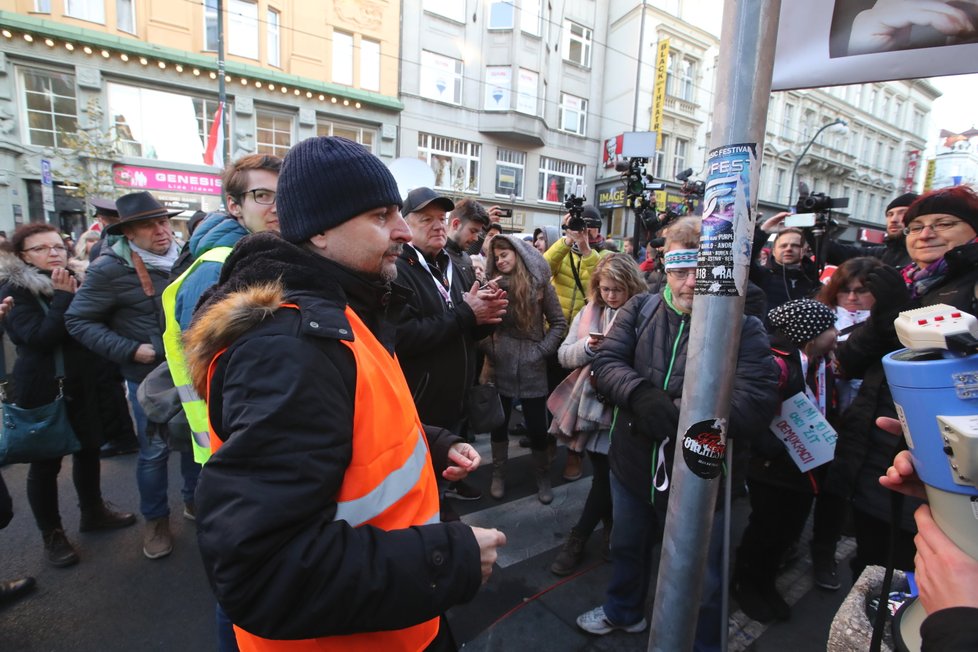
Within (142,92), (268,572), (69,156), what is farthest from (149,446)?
(142,92)

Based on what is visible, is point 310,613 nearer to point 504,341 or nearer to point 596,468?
point 596,468

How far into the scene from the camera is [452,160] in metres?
21.2

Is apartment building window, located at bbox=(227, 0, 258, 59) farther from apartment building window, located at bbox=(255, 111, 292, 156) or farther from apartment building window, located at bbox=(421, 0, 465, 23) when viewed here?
apartment building window, located at bbox=(421, 0, 465, 23)

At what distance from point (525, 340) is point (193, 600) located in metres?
2.71

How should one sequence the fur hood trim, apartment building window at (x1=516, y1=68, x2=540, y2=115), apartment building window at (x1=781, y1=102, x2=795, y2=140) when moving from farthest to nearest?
apartment building window at (x1=781, y1=102, x2=795, y2=140)
apartment building window at (x1=516, y1=68, x2=540, y2=115)
the fur hood trim

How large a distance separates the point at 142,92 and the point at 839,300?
64.2 feet

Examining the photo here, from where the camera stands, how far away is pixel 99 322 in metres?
3.03

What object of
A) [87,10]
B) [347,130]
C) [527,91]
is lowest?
[347,130]

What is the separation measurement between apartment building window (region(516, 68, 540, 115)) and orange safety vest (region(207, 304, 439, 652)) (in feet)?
74.2

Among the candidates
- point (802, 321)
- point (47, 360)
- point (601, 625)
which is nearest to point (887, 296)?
point (802, 321)

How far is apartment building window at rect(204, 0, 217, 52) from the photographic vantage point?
15719 mm

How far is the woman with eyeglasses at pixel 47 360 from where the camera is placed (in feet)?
9.60

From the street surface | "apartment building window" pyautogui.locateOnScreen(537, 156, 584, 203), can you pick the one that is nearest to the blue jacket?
the street surface

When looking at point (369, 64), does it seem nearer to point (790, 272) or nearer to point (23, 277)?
point (23, 277)
